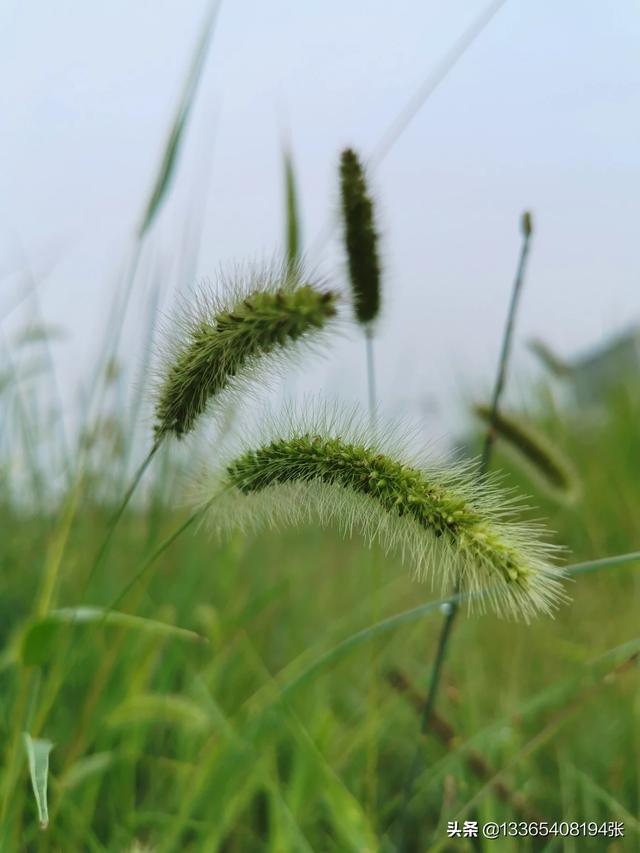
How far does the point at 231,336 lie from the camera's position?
0.85m

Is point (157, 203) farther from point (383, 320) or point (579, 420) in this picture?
point (579, 420)

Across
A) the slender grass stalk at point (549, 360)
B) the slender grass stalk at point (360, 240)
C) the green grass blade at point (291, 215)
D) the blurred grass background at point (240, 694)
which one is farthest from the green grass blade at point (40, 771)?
the slender grass stalk at point (549, 360)

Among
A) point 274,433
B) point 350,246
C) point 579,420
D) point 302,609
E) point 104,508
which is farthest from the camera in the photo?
point 579,420

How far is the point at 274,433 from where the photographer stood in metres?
0.99

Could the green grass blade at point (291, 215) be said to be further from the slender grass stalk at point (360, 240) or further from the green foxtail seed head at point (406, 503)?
the green foxtail seed head at point (406, 503)

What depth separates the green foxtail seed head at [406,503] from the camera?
82 cm

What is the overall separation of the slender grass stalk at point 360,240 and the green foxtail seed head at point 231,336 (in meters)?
0.32

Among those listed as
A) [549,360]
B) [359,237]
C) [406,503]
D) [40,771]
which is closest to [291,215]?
[359,237]

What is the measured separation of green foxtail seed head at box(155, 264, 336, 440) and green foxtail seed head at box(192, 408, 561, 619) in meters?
0.11

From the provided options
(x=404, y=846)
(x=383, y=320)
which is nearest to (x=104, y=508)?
(x=404, y=846)

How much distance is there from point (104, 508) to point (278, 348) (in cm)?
221

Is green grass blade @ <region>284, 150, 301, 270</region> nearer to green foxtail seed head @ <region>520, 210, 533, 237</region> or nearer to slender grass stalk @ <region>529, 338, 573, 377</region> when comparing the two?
green foxtail seed head @ <region>520, 210, 533, 237</region>

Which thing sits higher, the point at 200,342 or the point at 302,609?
the point at 200,342

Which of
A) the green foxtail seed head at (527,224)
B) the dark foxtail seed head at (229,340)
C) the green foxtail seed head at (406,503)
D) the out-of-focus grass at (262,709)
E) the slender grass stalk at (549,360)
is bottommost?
the out-of-focus grass at (262,709)
